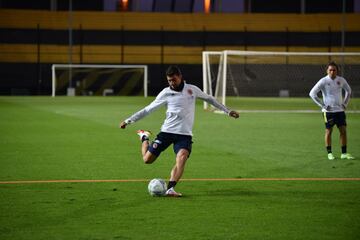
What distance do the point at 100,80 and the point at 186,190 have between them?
1757 inches

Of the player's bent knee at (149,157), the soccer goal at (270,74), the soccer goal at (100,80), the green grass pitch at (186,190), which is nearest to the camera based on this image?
the green grass pitch at (186,190)

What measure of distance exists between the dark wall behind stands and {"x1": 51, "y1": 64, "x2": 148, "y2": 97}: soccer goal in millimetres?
1148

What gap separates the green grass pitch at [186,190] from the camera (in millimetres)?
8055

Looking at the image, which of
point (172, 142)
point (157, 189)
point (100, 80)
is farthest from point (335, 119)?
point (100, 80)

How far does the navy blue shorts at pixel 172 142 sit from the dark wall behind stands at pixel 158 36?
44.7m

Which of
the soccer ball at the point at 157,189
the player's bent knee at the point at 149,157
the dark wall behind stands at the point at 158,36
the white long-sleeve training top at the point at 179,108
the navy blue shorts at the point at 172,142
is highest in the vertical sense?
the dark wall behind stands at the point at 158,36

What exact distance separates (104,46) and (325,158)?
42988mm

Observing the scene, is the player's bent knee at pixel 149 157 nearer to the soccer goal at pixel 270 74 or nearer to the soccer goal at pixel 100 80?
the soccer goal at pixel 270 74

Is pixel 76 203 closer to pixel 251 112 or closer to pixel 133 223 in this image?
pixel 133 223

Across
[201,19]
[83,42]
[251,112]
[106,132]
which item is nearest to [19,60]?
[83,42]

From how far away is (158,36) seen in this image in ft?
188

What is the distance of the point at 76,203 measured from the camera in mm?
9648

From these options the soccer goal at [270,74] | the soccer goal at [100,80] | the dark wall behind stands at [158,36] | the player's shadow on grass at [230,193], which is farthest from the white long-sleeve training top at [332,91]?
the dark wall behind stands at [158,36]

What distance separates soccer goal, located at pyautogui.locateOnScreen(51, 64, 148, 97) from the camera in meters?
54.6
